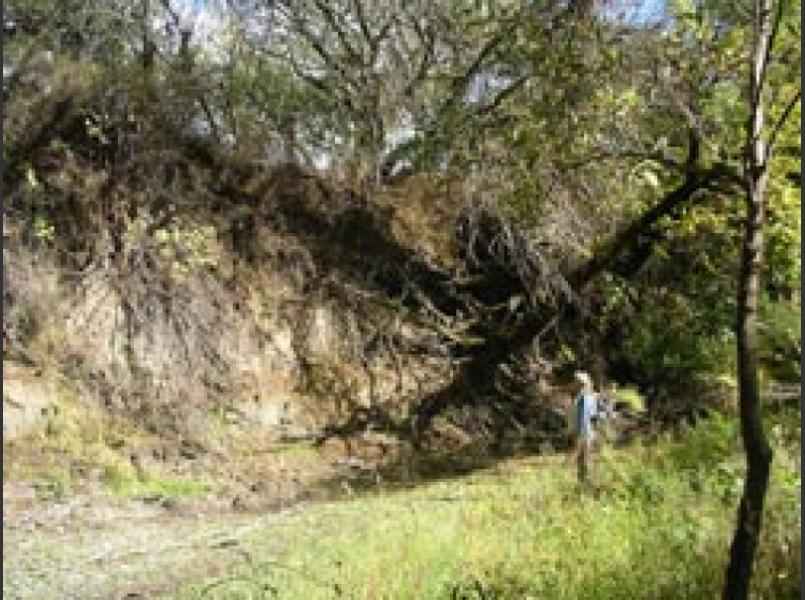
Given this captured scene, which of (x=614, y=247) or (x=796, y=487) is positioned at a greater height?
(x=614, y=247)

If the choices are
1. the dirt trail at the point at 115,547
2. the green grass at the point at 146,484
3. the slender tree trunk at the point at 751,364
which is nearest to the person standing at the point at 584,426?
the dirt trail at the point at 115,547

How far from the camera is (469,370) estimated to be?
66.2 ft

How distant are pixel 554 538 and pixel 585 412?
501 cm

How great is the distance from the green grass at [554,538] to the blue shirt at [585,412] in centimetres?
44

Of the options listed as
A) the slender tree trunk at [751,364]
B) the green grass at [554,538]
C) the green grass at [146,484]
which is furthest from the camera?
the green grass at [146,484]

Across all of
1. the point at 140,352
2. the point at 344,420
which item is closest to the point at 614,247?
the point at 344,420

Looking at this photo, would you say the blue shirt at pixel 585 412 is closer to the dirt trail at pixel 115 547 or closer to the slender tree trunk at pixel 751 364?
the dirt trail at pixel 115 547

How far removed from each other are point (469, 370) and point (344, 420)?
2304 mm

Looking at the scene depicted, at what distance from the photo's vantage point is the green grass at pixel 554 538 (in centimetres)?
764

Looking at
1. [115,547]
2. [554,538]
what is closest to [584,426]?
[554,538]

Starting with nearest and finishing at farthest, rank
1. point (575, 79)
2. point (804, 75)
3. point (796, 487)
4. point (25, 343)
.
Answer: point (804, 75), point (575, 79), point (796, 487), point (25, 343)

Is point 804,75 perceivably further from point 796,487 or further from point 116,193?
point 116,193

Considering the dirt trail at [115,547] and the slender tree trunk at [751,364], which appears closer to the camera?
the slender tree trunk at [751,364]

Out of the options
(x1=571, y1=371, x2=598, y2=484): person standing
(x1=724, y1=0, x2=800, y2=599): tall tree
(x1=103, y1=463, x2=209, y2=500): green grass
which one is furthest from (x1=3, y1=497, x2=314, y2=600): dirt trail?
(x1=724, y1=0, x2=800, y2=599): tall tree
